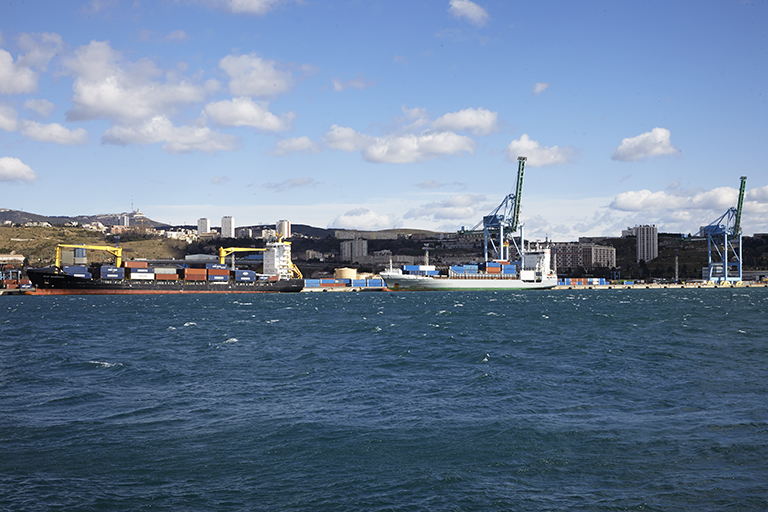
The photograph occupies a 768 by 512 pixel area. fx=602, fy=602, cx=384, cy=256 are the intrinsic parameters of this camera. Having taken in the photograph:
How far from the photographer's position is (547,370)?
26641 mm

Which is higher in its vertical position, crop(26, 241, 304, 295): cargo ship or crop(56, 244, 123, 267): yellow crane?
crop(56, 244, 123, 267): yellow crane

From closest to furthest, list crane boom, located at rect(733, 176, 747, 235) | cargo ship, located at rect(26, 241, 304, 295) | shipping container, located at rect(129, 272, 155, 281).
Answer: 1. cargo ship, located at rect(26, 241, 304, 295)
2. shipping container, located at rect(129, 272, 155, 281)
3. crane boom, located at rect(733, 176, 747, 235)

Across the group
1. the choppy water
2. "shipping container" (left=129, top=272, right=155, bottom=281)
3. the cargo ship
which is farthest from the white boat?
the choppy water

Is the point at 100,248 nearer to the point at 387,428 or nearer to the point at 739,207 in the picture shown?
the point at 387,428

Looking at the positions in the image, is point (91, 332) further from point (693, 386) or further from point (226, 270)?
point (226, 270)

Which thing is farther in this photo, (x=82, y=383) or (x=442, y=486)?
(x=82, y=383)

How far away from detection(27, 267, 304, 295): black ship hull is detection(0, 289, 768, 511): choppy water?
95513 mm

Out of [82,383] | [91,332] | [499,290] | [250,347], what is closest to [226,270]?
[499,290]

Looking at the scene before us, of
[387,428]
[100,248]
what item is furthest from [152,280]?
[387,428]

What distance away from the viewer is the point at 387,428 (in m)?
17.0

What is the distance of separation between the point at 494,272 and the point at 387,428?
146492 mm

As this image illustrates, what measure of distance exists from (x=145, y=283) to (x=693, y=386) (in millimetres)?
121120

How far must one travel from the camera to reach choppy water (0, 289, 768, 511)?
40.5 ft

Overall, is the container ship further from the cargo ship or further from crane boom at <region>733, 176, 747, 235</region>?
crane boom at <region>733, 176, 747, 235</region>
